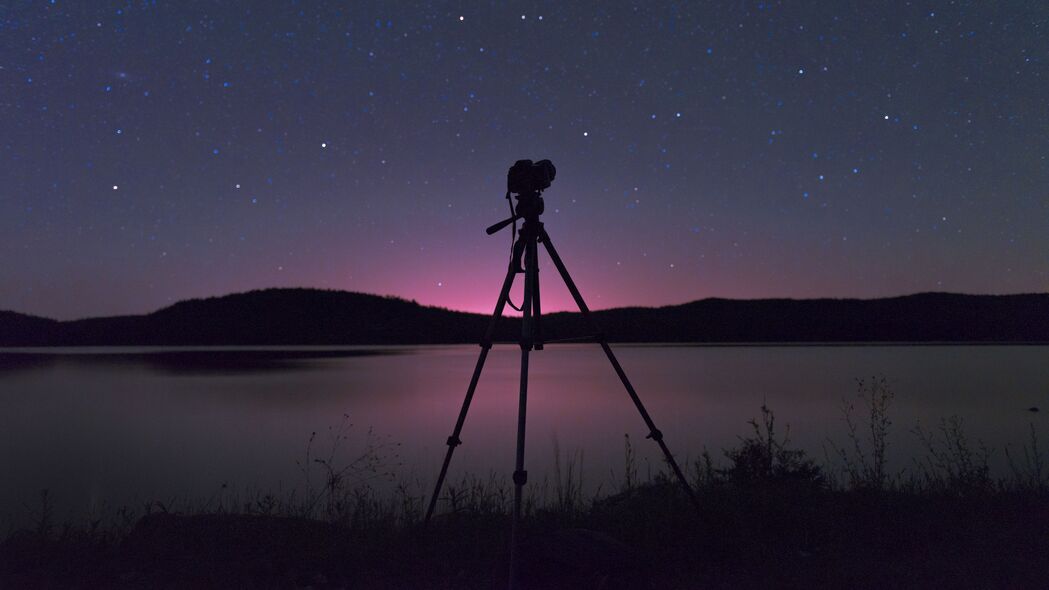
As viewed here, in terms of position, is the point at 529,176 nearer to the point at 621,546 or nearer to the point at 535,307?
the point at 535,307

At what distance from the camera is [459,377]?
48281 mm

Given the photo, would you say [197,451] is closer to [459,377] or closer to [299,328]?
[459,377]

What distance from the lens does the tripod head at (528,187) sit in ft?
14.9

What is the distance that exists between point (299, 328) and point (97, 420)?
95715mm

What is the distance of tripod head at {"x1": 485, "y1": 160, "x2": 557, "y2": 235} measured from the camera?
4.53 m

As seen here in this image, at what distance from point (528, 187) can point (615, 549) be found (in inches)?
111

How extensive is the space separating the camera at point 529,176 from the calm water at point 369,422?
7.73 meters

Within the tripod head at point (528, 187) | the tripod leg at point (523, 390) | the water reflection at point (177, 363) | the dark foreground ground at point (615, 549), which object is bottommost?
the water reflection at point (177, 363)

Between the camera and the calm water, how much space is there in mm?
7733

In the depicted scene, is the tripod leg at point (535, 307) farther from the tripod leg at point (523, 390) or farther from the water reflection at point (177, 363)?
the water reflection at point (177, 363)

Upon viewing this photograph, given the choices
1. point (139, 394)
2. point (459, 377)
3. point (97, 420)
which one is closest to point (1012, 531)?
point (97, 420)

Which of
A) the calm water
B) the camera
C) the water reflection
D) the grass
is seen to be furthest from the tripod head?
the water reflection

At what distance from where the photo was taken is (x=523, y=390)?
13.0 feet

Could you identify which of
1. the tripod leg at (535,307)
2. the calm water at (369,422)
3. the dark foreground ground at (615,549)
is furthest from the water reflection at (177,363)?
the tripod leg at (535,307)
